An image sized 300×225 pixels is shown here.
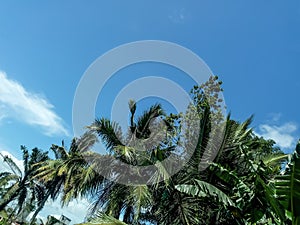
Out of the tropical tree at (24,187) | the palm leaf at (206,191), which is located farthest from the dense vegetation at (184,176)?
the tropical tree at (24,187)

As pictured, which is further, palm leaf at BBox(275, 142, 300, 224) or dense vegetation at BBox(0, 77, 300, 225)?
dense vegetation at BBox(0, 77, 300, 225)

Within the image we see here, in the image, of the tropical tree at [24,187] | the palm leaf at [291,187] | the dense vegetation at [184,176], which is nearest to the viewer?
the palm leaf at [291,187]

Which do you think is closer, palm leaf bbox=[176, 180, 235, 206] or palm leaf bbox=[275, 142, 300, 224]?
palm leaf bbox=[275, 142, 300, 224]

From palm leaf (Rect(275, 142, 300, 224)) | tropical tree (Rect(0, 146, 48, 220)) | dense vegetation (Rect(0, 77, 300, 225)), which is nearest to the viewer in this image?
palm leaf (Rect(275, 142, 300, 224))

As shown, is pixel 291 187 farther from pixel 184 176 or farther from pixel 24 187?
pixel 24 187

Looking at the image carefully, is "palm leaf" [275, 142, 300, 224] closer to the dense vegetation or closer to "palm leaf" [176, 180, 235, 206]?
the dense vegetation

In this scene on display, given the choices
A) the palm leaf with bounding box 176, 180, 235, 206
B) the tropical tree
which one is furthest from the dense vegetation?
the tropical tree

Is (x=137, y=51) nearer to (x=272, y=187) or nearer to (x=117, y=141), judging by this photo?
(x=117, y=141)

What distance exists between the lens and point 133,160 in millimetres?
9797

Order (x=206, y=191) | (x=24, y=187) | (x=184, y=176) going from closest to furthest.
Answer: (x=206, y=191), (x=184, y=176), (x=24, y=187)

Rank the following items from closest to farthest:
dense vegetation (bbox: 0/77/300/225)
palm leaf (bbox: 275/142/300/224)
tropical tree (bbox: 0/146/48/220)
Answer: palm leaf (bbox: 275/142/300/224)
dense vegetation (bbox: 0/77/300/225)
tropical tree (bbox: 0/146/48/220)

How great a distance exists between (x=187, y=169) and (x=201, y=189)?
1.15 m

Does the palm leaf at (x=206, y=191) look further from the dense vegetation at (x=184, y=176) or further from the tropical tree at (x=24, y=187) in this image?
the tropical tree at (x=24, y=187)

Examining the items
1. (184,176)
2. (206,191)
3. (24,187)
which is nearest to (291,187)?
(206,191)
